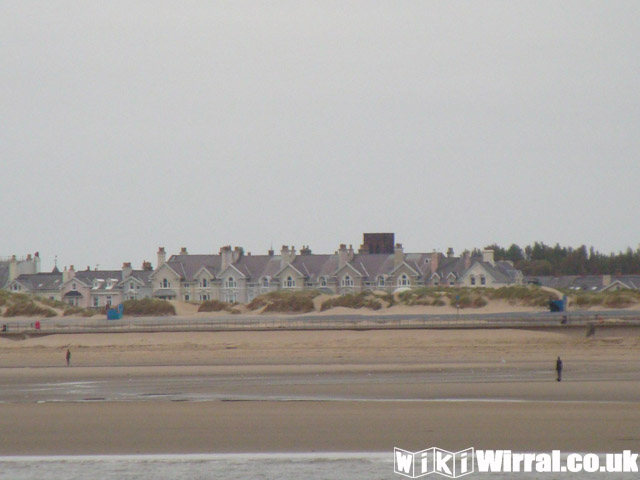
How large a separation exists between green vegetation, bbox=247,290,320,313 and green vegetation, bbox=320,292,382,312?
1.11 m

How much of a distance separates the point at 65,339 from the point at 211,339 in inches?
316

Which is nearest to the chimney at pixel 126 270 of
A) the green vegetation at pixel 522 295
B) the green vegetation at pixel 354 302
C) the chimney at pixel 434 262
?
the green vegetation at pixel 354 302

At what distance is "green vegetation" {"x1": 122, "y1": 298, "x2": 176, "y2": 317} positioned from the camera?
2613 inches

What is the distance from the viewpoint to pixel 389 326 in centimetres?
4666

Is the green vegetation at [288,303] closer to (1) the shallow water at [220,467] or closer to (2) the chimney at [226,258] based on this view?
(2) the chimney at [226,258]

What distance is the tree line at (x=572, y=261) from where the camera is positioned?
104 meters

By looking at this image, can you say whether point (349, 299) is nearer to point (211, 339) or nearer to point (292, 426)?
point (211, 339)

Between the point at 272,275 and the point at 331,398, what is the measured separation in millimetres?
57942

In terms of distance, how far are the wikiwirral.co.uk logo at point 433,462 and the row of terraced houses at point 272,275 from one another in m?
59.9

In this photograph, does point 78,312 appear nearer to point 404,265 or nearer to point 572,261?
point 404,265

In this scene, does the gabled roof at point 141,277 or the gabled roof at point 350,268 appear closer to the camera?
the gabled roof at point 350,268

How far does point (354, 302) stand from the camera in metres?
63.6

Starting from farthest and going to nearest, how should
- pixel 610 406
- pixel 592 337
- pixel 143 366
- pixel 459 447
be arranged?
pixel 592 337 < pixel 143 366 < pixel 610 406 < pixel 459 447

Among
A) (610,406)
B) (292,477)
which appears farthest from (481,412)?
(292,477)
